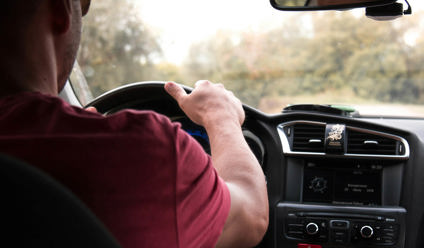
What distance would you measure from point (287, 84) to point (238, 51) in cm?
100

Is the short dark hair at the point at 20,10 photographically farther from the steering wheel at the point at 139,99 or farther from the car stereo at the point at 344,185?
the car stereo at the point at 344,185

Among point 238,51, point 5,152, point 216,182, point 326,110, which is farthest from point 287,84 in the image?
point 5,152

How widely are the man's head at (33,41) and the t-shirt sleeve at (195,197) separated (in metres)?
0.46

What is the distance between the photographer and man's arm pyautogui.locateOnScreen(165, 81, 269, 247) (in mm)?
1605

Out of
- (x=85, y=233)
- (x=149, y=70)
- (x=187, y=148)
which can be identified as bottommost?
(x=149, y=70)

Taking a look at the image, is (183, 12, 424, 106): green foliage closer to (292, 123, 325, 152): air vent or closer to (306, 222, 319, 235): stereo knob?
(292, 123, 325, 152): air vent

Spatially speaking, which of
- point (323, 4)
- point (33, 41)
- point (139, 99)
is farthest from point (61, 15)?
point (139, 99)

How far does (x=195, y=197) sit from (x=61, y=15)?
0.66 m

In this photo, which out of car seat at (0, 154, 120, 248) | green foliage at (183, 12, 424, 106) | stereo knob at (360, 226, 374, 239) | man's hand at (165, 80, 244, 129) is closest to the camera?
car seat at (0, 154, 120, 248)

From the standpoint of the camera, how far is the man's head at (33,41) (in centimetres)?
147

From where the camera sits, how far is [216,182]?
1.46 m

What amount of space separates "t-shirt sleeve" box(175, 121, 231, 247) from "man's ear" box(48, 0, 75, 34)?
48cm

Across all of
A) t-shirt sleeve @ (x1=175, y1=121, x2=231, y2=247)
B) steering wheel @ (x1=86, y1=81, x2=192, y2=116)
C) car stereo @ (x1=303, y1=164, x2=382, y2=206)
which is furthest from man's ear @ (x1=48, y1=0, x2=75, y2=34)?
car stereo @ (x1=303, y1=164, x2=382, y2=206)

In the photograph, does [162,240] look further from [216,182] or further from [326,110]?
[326,110]
